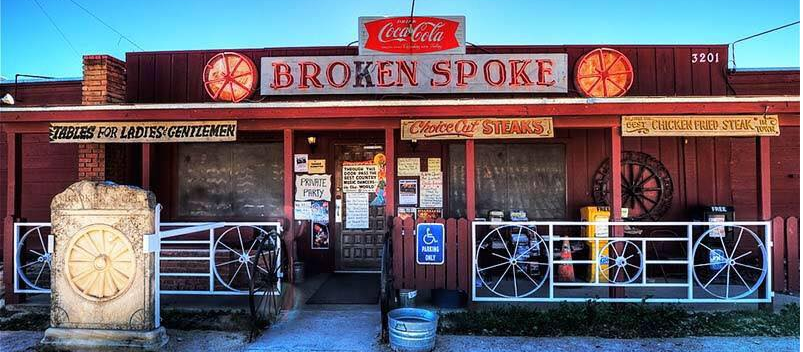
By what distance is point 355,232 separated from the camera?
8.50 meters

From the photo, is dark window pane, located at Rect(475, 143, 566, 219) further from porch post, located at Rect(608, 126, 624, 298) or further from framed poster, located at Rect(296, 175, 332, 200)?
framed poster, located at Rect(296, 175, 332, 200)

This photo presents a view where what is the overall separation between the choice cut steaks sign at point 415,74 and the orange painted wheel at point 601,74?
29 centimetres

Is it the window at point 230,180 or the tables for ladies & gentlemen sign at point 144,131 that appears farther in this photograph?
the window at point 230,180

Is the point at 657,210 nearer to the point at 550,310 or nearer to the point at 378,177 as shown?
the point at 550,310

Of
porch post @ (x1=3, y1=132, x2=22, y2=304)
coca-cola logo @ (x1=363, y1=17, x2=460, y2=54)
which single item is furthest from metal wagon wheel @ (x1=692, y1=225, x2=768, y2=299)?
porch post @ (x1=3, y1=132, x2=22, y2=304)

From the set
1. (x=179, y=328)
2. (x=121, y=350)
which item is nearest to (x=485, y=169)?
(x=179, y=328)

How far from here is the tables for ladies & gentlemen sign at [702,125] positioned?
6.03 m

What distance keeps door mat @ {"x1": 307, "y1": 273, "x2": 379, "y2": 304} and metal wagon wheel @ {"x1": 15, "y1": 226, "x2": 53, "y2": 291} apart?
10.1 feet

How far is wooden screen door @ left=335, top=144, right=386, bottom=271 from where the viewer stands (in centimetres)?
848

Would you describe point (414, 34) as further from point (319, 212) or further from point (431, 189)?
→ point (319, 212)

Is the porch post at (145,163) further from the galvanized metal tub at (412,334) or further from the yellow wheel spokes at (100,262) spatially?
the galvanized metal tub at (412,334)

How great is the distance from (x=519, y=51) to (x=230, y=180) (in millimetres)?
5247

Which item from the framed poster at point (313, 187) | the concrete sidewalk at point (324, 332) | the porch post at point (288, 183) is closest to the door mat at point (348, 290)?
the concrete sidewalk at point (324, 332)

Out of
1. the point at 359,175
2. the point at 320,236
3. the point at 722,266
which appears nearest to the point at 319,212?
the point at 320,236
